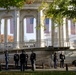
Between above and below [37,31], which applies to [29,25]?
above

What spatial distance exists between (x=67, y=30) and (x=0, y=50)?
15.7m

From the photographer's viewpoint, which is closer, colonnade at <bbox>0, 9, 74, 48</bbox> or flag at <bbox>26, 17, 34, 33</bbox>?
colonnade at <bbox>0, 9, 74, 48</bbox>

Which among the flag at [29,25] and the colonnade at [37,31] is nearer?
the colonnade at [37,31]

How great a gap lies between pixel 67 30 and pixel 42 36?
5975 mm

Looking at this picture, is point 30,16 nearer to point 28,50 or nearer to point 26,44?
point 26,44

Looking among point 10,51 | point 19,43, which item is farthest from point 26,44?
point 10,51

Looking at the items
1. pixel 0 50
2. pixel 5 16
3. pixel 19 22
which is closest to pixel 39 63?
pixel 0 50

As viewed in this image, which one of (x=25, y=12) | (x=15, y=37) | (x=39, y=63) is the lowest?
(x=39, y=63)

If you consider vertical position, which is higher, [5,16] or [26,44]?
[5,16]

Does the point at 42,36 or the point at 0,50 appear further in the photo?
the point at 42,36

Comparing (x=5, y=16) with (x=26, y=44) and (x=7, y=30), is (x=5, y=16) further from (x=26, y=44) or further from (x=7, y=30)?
(x=26, y=44)

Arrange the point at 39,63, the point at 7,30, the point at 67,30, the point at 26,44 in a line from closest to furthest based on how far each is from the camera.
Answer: the point at 39,63 < the point at 26,44 < the point at 67,30 < the point at 7,30


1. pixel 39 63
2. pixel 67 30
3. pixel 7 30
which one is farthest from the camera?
pixel 7 30

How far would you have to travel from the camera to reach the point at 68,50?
6072cm
